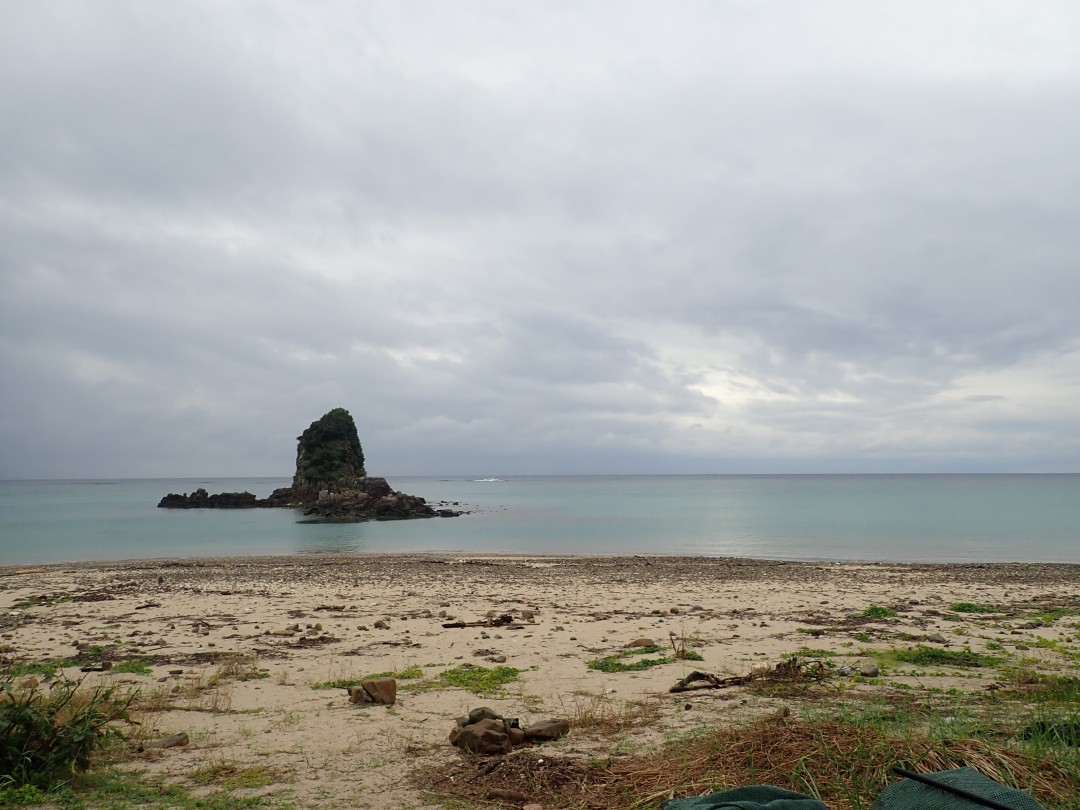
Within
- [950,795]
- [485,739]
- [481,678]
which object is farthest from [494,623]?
[950,795]

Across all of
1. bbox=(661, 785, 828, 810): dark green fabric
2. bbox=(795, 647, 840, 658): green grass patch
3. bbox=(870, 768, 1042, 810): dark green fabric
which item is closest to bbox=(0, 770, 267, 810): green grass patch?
bbox=(661, 785, 828, 810): dark green fabric

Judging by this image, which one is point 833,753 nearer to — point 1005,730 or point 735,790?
point 735,790

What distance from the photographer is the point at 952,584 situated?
21719 mm

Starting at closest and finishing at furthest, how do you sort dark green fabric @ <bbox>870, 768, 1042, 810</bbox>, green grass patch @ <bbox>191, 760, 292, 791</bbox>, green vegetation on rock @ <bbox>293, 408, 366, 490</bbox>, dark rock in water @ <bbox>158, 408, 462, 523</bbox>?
dark green fabric @ <bbox>870, 768, 1042, 810</bbox>
green grass patch @ <bbox>191, 760, 292, 791</bbox>
dark rock in water @ <bbox>158, 408, 462, 523</bbox>
green vegetation on rock @ <bbox>293, 408, 366, 490</bbox>

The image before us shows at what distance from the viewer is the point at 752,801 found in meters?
3.74

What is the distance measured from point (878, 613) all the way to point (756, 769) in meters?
11.6

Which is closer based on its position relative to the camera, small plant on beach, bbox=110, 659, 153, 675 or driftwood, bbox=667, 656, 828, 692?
driftwood, bbox=667, 656, 828, 692

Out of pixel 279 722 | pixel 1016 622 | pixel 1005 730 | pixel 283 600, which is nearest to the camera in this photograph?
pixel 1005 730

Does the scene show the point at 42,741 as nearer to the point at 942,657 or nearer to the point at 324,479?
the point at 942,657

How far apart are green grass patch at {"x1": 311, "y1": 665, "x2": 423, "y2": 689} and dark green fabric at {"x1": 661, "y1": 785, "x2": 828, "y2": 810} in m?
6.02

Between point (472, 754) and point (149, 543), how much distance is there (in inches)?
1880

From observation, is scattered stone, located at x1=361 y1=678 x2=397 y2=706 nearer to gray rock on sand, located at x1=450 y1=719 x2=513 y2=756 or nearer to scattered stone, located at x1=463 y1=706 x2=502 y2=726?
scattered stone, located at x1=463 y1=706 x2=502 y2=726

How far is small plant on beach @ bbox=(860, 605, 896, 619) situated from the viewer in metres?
14.4

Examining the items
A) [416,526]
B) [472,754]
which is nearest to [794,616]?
[472,754]
